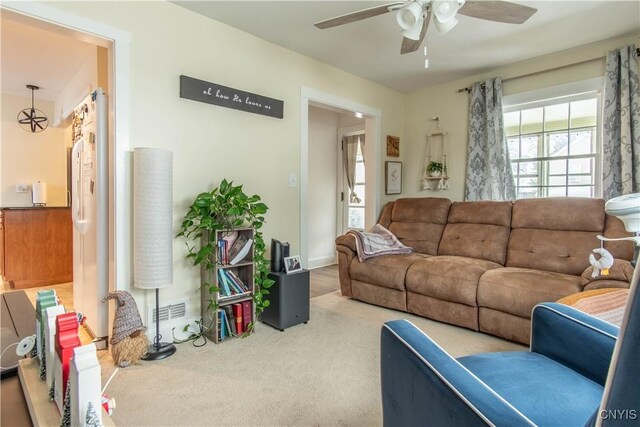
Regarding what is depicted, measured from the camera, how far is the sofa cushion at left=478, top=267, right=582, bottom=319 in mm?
2377

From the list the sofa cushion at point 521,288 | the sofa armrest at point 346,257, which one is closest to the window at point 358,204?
the sofa armrest at point 346,257

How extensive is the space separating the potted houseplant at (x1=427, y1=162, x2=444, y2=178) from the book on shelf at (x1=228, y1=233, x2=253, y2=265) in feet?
8.78

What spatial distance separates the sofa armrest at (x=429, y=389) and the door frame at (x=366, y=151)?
232cm

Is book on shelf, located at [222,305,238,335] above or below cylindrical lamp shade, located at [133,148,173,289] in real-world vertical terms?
below

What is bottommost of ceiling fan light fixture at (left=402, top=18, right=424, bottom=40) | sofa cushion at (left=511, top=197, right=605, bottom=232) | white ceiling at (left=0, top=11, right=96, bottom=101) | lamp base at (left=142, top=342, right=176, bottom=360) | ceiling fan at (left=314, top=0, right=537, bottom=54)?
lamp base at (left=142, top=342, right=176, bottom=360)

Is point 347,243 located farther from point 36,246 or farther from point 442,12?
point 36,246

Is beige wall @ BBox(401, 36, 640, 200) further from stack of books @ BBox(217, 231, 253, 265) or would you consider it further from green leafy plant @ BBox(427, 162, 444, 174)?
stack of books @ BBox(217, 231, 253, 265)

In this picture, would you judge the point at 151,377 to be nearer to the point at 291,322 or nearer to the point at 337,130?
the point at 291,322

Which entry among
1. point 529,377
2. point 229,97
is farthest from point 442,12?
point 529,377

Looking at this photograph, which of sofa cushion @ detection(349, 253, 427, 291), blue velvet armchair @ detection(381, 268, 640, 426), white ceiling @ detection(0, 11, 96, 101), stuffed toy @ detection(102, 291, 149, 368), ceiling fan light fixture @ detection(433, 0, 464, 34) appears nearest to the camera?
blue velvet armchair @ detection(381, 268, 640, 426)

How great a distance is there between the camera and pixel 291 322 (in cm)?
284

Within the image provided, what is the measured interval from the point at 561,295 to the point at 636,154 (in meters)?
1.66

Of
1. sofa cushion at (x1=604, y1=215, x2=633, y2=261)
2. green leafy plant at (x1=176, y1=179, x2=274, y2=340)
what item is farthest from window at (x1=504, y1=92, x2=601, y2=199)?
green leafy plant at (x1=176, y1=179, x2=274, y2=340)

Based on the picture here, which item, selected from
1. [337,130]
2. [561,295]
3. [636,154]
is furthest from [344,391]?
[337,130]
